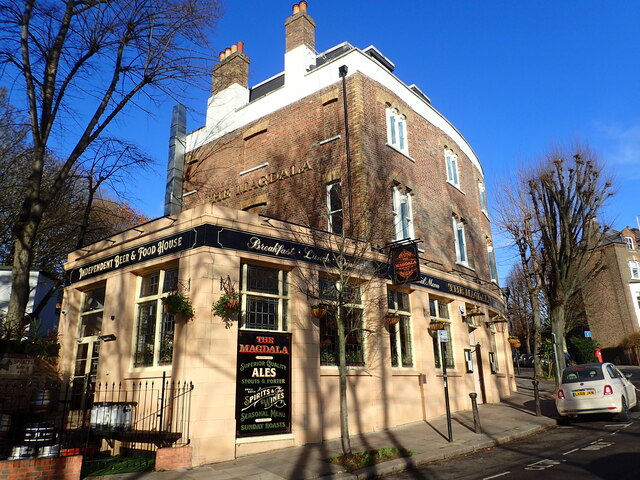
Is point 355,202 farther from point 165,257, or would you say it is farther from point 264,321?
point 165,257

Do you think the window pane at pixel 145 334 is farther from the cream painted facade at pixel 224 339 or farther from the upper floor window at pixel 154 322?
the cream painted facade at pixel 224 339

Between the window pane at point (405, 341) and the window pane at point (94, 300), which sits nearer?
the window pane at point (94, 300)

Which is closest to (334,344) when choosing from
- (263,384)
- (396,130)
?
(263,384)

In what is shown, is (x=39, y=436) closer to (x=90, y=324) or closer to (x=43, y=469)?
(x=43, y=469)

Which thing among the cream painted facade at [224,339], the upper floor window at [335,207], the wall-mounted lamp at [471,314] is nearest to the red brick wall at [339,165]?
the upper floor window at [335,207]

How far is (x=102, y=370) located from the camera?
1204 cm

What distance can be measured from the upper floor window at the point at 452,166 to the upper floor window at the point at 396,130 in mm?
3581

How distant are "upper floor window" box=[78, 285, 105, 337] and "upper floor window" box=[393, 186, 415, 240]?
975cm

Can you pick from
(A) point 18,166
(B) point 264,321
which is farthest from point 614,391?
(A) point 18,166

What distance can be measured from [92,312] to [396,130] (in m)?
12.1

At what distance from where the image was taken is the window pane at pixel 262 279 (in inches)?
445

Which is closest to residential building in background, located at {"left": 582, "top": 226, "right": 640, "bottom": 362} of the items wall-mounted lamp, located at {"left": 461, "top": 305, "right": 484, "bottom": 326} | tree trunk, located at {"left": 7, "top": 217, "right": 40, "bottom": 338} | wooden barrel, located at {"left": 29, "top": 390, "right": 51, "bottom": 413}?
wall-mounted lamp, located at {"left": 461, "top": 305, "right": 484, "bottom": 326}

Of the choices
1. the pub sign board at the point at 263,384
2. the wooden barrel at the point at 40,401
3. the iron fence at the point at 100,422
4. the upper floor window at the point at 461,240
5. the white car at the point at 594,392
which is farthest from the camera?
the upper floor window at the point at 461,240

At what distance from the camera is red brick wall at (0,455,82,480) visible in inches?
278
